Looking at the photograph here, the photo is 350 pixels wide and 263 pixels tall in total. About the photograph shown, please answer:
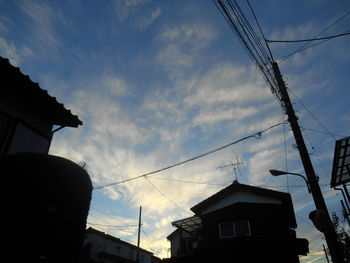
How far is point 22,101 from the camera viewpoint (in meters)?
6.27

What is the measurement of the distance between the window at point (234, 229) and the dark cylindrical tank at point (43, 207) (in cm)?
1265

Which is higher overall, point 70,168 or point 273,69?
point 273,69

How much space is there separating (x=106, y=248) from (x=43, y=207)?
3585 cm

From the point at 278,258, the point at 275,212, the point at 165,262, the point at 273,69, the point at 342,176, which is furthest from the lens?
the point at 165,262

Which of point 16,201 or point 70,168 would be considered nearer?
point 16,201

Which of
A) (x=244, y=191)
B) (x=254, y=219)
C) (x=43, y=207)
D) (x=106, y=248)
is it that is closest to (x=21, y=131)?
(x=43, y=207)

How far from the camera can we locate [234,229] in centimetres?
1539

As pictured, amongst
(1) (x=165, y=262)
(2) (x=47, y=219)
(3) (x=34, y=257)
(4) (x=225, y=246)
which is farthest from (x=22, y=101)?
(1) (x=165, y=262)

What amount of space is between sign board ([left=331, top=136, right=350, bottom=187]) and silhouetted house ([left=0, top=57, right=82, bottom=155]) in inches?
395

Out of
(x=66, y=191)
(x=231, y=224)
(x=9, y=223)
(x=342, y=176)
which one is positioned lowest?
(x=9, y=223)

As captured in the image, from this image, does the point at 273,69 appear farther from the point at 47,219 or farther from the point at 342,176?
the point at 47,219

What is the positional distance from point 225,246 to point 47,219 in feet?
36.9

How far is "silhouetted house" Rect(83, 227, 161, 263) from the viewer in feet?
99.7

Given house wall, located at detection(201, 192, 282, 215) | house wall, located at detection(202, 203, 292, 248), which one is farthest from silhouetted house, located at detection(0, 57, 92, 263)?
house wall, located at detection(201, 192, 282, 215)
